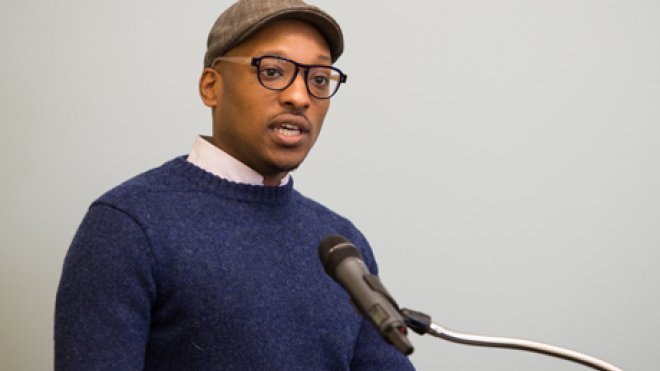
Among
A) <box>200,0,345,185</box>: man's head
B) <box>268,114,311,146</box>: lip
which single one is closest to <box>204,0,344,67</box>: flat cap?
<box>200,0,345,185</box>: man's head

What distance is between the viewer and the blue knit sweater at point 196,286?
1.02 metres

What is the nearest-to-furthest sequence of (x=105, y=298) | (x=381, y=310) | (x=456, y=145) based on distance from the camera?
(x=381, y=310), (x=105, y=298), (x=456, y=145)

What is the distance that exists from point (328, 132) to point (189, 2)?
36 cm

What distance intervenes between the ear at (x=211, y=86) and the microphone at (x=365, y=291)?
1.36 ft

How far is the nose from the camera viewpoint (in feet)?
3.71

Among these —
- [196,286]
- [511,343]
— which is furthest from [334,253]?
[196,286]

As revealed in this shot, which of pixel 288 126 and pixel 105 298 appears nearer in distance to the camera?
pixel 105 298

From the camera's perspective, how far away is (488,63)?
188 cm

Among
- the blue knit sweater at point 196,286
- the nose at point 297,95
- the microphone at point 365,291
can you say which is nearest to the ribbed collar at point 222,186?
the blue knit sweater at point 196,286

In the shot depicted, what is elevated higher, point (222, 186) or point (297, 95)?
point (297, 95)

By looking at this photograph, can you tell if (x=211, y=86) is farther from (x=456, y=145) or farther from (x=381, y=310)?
(x=456, y=145)

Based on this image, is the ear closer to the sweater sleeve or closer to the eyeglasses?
the eyeglasses

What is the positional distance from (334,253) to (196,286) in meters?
A: 0.30

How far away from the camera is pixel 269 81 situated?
3.74ft
